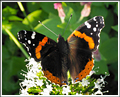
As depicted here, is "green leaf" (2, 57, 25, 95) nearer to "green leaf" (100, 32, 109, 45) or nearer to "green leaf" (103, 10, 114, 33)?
"green leaf" (100, 32, 109, 45)

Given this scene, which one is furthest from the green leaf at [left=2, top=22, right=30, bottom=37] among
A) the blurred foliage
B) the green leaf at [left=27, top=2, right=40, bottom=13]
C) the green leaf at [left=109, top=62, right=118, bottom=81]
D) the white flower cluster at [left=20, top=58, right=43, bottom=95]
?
the green leaf at [left=109, top=62, right=118, bottom=81]

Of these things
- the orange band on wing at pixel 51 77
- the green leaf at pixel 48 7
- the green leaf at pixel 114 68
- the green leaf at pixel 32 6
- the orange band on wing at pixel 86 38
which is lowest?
the orange band on wing at pixel 51 77

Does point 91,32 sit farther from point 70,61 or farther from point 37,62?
point 37,62

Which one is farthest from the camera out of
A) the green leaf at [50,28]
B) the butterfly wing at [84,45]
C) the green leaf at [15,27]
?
the green leaf at [15,27]

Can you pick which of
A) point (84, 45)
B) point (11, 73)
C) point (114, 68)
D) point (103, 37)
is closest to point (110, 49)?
point (103, 37)

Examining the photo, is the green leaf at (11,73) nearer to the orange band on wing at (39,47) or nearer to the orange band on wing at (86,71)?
the orange band on wing at (39,47)

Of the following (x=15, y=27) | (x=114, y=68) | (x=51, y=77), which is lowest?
(x=51, y=77)

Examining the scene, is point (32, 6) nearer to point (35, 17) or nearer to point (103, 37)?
point (35, 17)

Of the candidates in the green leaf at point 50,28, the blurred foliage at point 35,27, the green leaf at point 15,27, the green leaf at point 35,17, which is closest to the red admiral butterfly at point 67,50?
the green leaf at point 50,28
